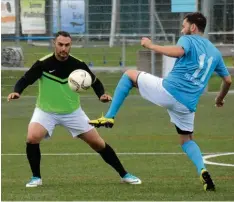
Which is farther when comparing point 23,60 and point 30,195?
point 23,60

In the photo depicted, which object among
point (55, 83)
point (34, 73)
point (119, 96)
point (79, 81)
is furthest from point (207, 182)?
point (34, 73)

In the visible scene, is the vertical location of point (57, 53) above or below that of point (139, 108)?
above

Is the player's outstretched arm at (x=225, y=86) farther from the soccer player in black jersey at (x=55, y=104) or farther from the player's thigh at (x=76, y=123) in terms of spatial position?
the player's thigh at (x=76, y=123)

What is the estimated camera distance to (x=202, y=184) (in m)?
10.7

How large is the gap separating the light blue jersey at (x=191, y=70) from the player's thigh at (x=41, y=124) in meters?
1.70

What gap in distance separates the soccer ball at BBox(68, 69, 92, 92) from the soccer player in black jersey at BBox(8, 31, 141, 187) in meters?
0.35

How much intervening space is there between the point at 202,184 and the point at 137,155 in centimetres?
397

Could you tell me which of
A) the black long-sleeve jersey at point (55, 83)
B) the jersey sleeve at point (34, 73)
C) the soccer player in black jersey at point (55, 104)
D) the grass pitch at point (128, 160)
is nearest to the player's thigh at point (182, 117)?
the grass pitch at point (128, 160)

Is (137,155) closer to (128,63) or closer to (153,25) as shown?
→ (153,25)

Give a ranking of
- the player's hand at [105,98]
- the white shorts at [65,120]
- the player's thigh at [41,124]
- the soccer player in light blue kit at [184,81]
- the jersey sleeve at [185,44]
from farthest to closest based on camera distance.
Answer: the white shorts at [65,120] < the player's thigh at [41,124] < the player's hand at [105,98] < the soccer player in light blue kit at [184,81] < the jersey sleeve at [185,44]

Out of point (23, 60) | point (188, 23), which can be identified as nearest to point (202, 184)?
point (188, 23)

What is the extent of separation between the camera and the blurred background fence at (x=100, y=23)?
27859 mm

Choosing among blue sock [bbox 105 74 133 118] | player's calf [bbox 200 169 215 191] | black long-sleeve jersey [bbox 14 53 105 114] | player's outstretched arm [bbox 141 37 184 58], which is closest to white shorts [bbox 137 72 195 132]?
blue sock [bbox 105 74 133 118]

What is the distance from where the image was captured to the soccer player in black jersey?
11188 millimetres
